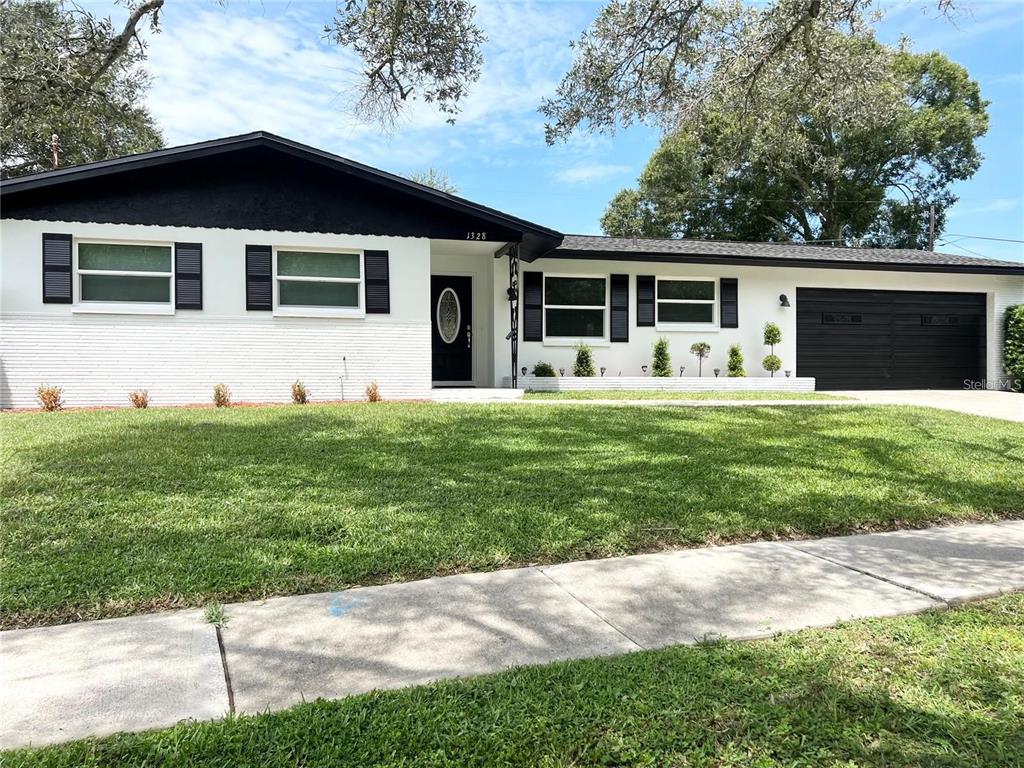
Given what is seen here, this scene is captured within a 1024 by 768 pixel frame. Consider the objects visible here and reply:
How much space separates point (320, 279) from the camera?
11.4 metres

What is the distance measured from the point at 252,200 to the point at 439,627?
32.4 ft

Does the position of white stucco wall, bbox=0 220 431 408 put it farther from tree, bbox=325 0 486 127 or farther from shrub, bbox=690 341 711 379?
shrub, bbox=690 341 711 379

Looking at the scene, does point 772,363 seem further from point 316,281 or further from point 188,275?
point 188,275

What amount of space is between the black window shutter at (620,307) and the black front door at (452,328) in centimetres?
314

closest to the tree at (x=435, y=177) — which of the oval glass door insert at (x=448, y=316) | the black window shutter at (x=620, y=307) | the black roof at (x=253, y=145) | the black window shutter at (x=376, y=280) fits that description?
the oval glass door insert at (x=448, y=316)

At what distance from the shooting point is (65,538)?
12.2 ft

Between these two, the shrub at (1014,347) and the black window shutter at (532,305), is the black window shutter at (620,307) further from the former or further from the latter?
the shrub at (1014,347)

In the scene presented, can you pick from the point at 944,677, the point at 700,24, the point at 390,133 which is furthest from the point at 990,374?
the point at 944,677

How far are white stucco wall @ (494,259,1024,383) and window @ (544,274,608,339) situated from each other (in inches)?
9.6

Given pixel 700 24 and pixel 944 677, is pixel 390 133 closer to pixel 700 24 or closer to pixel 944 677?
pixel 700 24


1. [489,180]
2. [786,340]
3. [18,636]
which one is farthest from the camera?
[489,180]

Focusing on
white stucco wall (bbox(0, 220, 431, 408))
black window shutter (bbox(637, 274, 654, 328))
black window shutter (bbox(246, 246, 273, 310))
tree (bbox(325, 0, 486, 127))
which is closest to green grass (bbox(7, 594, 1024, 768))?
tree (bbox(325, 0, 486, 127))

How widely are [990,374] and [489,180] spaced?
18.5m

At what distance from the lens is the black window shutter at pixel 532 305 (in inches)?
547
